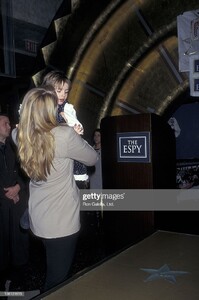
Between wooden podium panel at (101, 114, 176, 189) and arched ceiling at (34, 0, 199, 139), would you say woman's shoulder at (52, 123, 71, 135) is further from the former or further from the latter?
arched ceiling at (34, 0, 199, 139)

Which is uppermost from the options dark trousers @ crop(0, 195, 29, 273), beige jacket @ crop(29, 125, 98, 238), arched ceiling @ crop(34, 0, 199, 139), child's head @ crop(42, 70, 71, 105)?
A: arched ceiling @ crop(34, 0, 199, 139)

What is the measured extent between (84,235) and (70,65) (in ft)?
7.09

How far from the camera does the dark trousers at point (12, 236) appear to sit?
2943mm

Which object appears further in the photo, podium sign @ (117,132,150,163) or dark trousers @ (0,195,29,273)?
dark trousers @ (0,195,29,273)

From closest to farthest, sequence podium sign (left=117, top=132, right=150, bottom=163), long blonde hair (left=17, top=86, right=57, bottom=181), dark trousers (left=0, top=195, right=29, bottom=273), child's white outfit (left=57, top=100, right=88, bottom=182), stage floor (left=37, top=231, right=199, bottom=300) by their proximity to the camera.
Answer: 1. stage floor (left=37, top=231, right=199, bottom=300)
2. long blonde hair (left=17, top=86, right=57, bottom=181)
3. child's white outfit (left=57, top=100, right=88, bottom=182)
4. podium sign (left=117, top=132, right=150, bottom=163)
5. dark trousers (left=0, top=195, right=29, bottom=273)

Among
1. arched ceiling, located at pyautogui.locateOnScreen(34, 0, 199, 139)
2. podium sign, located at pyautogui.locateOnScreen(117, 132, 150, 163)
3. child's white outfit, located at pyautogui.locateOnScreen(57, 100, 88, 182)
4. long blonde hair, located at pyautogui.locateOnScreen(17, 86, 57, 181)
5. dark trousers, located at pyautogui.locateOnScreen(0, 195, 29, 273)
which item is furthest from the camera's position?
arched ceiling, located at pyautogui.locateOnScreen(34, 0, 199, 139)

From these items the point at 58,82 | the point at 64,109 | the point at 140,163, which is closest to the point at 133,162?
the point at 140,163

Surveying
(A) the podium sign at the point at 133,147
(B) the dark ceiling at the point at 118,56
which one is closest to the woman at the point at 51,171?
(A) the podium sign at the point at 133,147

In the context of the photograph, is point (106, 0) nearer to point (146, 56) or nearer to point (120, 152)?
point (146, 56)

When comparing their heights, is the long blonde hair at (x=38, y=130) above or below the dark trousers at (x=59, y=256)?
above

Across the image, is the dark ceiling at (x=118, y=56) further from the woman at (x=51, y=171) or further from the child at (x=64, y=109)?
the woman at (x=51, y=171)

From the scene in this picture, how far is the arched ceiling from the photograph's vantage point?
363cm

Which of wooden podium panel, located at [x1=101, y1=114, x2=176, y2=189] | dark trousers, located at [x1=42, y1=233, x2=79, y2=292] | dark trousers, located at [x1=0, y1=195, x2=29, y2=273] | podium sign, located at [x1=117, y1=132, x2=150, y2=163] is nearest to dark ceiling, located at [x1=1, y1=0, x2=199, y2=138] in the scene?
wooden podium panel, located at [x1=101, y1=114, x2=176, y2=189]

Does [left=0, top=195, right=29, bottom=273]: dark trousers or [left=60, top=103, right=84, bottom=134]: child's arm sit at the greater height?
[left=60, top=103, right=84, bottom=134]: child's arm
